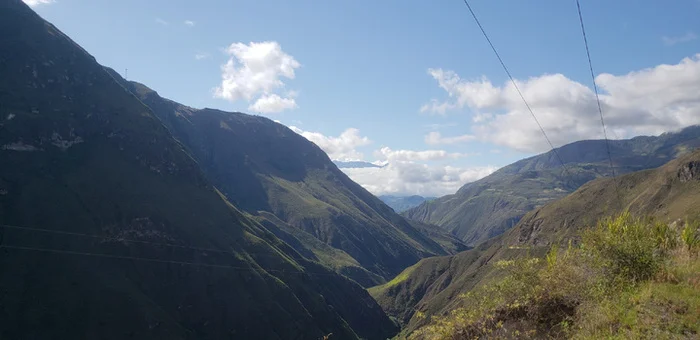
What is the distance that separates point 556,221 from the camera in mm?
159750

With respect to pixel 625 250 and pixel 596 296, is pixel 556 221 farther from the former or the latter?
pixel 596 296

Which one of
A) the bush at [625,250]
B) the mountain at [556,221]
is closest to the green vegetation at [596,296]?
the bush at [625,250]

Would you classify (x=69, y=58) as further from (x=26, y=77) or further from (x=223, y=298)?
(x=223, y=298)

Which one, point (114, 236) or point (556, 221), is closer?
point (114, 236)

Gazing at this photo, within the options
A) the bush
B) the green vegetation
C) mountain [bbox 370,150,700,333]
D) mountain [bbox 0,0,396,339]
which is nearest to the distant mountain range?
mountain [bbox 0,0,396,339]

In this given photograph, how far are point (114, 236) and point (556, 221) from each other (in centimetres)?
14123

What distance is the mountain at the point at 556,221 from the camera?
115m

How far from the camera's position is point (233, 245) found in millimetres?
133500

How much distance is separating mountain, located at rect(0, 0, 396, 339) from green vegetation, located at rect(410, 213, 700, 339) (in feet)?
316

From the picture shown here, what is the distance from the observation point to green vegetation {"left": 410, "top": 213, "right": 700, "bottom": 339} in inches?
286

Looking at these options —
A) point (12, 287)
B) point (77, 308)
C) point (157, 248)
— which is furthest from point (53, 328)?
point (157, 248)

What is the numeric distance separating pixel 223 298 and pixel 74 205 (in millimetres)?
43149

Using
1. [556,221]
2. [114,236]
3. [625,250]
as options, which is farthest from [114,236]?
[556,221]

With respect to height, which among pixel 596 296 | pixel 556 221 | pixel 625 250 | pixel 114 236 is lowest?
pixel 114 236
